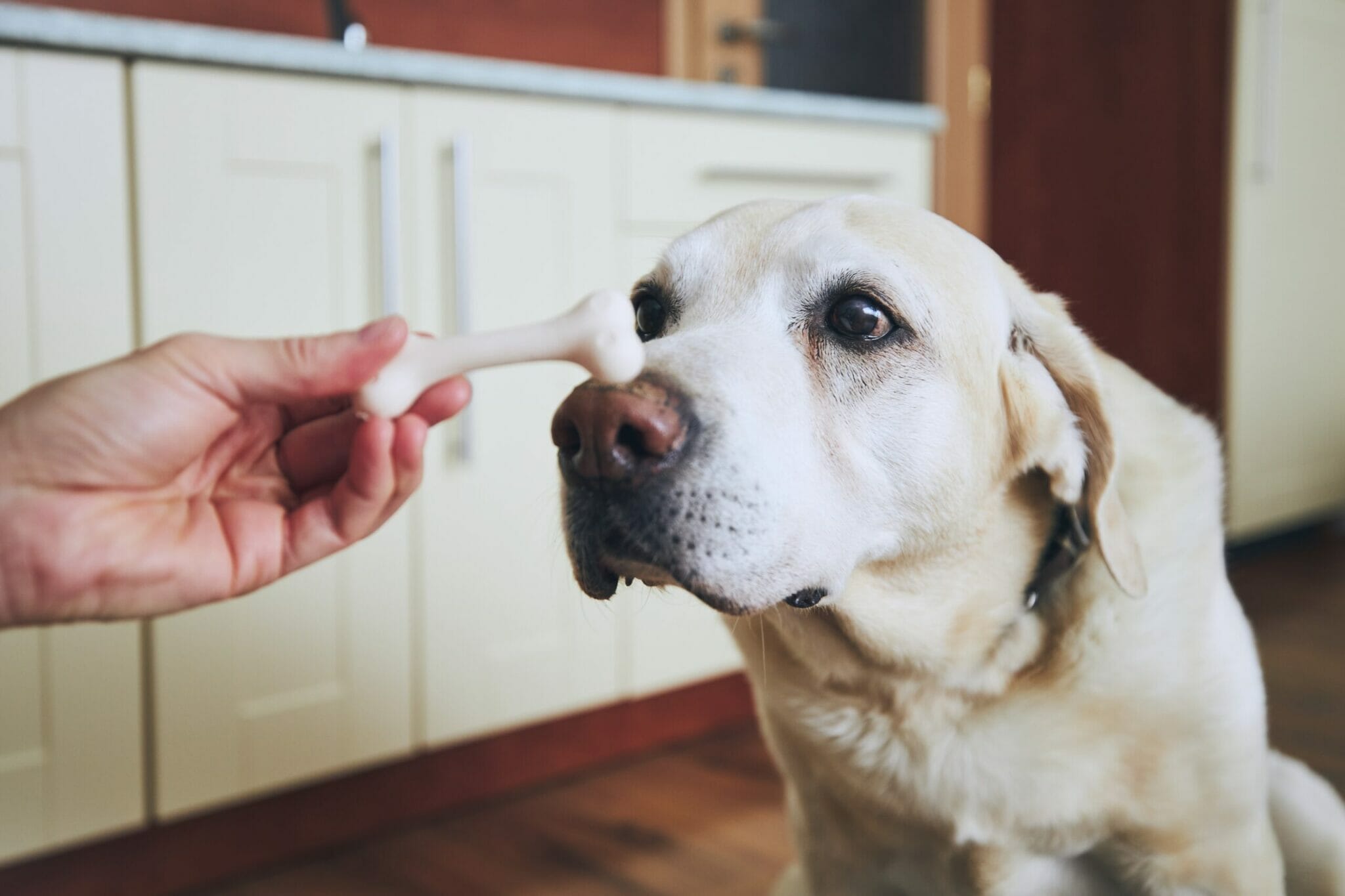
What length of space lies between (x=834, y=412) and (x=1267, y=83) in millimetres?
3188

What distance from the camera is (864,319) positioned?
0.99m

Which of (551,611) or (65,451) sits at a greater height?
(65,451)

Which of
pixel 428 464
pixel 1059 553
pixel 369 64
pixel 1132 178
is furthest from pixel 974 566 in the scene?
pixel 1132 178

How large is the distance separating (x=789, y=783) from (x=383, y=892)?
766mm

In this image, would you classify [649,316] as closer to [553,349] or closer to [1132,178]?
[553,349]

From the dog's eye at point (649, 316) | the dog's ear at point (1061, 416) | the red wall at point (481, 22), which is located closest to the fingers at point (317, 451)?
the dog's eye at point (649, 316)

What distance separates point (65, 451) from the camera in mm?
860

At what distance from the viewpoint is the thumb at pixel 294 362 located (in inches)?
32.4

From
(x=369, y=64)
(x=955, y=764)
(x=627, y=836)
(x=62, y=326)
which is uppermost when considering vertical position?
(x=369, y=64)

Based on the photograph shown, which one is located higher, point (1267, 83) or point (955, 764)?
point (1267, 83)

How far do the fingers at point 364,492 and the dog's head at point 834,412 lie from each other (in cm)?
13

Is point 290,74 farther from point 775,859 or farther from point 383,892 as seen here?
point 775,859

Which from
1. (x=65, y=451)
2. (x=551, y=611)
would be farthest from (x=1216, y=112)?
(x=65, y=451)

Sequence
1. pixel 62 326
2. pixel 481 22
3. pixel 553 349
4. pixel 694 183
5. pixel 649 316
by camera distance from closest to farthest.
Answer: pixel 553 349
pixel 649 316
pixel 62 326
pixel 694 183
pixel 481 22
